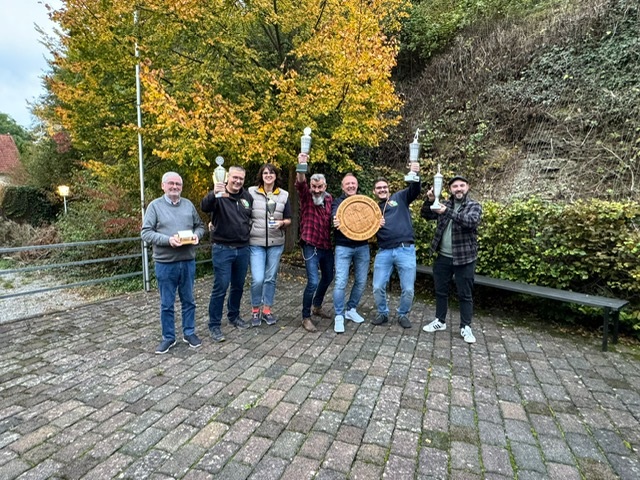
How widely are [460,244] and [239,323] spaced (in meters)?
2.83

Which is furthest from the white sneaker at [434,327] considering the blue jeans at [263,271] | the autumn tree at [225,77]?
the autumn tree at [225,77]

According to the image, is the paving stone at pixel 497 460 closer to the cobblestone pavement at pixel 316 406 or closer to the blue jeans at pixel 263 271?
the cobblestone pavement at pixel 316 406

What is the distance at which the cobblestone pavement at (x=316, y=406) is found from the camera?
7.25ft

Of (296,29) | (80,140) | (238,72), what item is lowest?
(80,140)

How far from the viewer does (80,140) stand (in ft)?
23.6

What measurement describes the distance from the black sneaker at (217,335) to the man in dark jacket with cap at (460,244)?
2648mm

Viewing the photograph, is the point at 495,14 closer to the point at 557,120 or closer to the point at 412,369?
the point at 557,120

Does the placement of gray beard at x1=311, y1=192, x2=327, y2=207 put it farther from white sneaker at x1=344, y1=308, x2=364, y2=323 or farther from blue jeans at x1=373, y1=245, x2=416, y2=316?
white sneaker at x1=344, y1=308, x2=364, y2=323

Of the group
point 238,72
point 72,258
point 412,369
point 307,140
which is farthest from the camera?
point 72,258

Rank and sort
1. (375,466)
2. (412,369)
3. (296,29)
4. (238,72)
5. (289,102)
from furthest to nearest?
(296,29), (238,72), (289,102), (412,369), (375,466)

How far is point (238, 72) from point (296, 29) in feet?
5.16

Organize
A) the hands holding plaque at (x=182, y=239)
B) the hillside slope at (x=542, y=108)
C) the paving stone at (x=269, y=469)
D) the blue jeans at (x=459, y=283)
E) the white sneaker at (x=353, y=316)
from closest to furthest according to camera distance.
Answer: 1. the paving stone at (x=269, y=469)
2. the hands holding plaque at (x=182, y=239)
3. the blue jeans at (x=459, y=283)
4. the white sneaker at (x=353, y=316)
5. the hillside slope at (x=542, y=108)

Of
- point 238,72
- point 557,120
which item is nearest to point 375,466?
point 238,72

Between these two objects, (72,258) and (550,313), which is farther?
(72,258)
